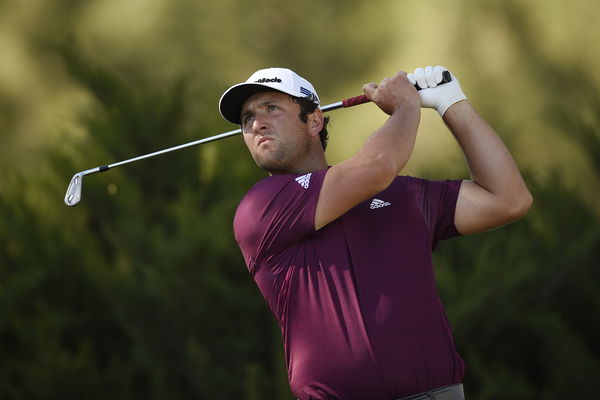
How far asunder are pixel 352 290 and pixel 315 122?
576mm

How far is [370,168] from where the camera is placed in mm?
1922

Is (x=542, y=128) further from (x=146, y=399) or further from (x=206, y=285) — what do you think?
(x=146, y=399)

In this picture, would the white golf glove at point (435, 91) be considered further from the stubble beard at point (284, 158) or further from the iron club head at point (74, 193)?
the iron club head at point (74, 193)

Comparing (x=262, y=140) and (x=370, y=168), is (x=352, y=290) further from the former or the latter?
(x=262, y=140)

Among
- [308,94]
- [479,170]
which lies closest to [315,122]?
[308,94]

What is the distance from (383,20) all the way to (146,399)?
4304 mm

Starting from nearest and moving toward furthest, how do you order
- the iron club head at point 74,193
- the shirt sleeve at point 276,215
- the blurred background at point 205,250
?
the shirt sleeve at point 276,215
the iron club head at point 74,193
the blurred background at point 205,250

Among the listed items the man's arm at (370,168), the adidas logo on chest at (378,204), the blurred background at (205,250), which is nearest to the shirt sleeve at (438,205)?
the adidas logo on chest at (378,204)

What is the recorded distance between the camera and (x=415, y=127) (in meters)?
2.02

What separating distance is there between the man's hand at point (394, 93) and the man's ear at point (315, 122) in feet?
0.76

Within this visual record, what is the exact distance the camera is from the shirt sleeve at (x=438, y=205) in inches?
85.8

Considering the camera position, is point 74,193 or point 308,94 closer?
point 308,94

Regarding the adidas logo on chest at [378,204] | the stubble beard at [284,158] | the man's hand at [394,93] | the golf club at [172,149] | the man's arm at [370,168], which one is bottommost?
the adidas logo on chest at [378,204]

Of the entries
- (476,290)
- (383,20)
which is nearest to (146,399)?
(476,290)
